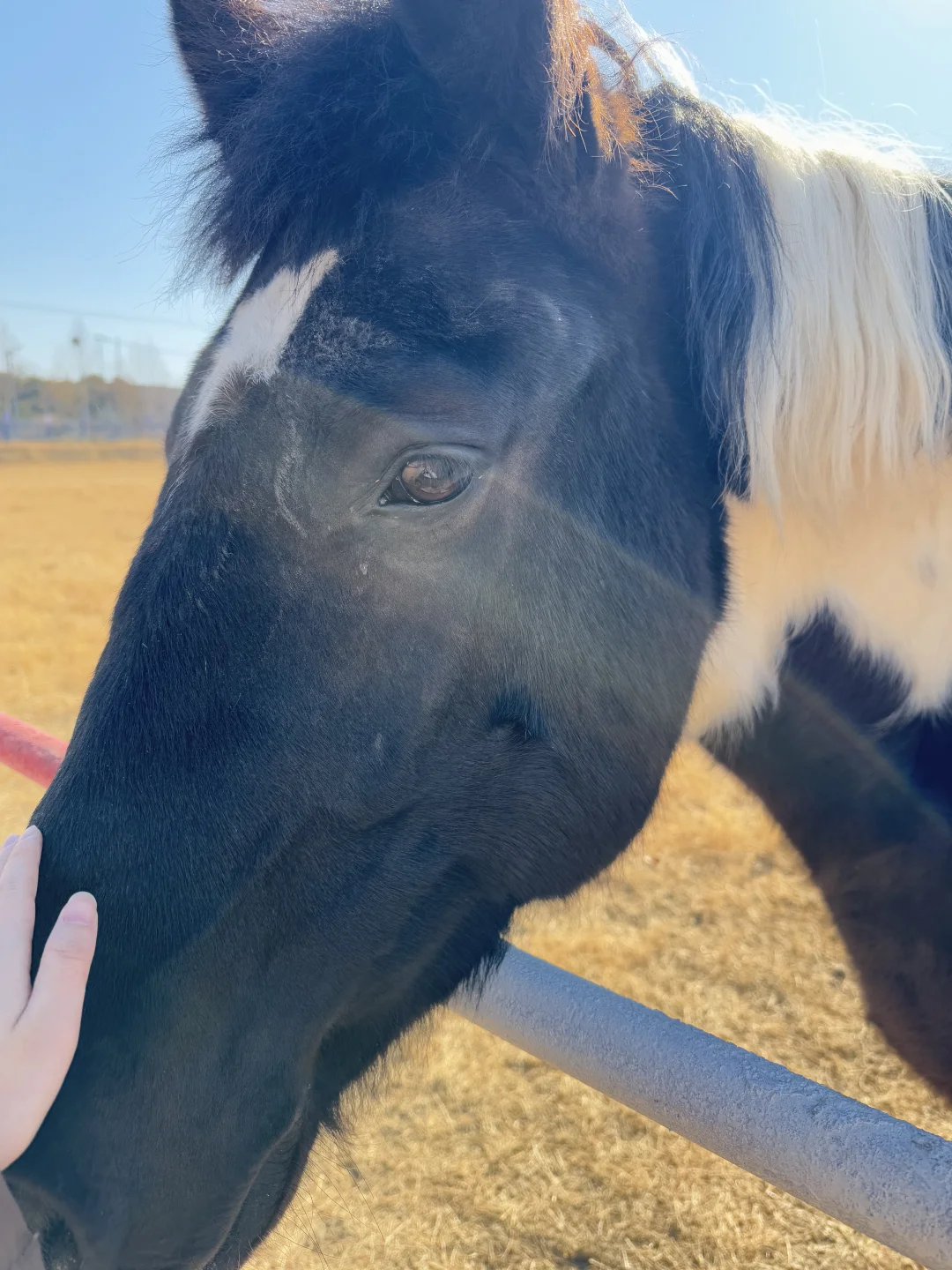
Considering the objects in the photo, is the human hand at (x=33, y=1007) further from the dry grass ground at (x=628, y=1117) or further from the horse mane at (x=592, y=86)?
the horse mane at (x=592, y=86)

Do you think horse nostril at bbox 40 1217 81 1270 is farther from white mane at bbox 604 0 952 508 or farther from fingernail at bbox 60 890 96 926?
white mane at bbox 604 0 952 508

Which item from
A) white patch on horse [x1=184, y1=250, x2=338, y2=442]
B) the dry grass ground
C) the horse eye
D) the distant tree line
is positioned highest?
white patch on horse [x1=184, y1=250, x2=338, y2=442]

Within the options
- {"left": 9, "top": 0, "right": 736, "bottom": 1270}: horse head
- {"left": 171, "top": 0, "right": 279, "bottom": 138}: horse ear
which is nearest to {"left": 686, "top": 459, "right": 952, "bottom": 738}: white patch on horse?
{"left": 9, "top": 0, "right": 736, "bottom": 1270}: horse head

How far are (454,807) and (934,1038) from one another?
1.06m

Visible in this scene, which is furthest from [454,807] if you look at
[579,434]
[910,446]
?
[910,446]

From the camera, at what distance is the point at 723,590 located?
1348 millimetres

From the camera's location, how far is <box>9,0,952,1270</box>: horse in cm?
101

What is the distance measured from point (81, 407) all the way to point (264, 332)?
193 feet

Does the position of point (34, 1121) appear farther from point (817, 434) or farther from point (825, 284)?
point (825, 284)

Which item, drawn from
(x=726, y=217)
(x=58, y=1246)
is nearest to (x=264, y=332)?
(x=726, y=217)

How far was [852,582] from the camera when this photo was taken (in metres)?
1.42

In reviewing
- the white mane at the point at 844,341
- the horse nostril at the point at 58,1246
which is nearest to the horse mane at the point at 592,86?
the white mane at the point at 844,341

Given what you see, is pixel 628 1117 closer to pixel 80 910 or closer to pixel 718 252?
pixel 80 910

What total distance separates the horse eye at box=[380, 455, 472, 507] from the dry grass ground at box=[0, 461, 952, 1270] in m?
0.77
